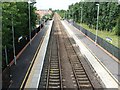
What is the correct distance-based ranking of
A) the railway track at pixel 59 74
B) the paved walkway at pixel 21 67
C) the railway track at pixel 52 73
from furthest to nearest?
the paved walkway at pixel 21 67, the railway track at pixel 52 73, the railway track at pixel 59 74

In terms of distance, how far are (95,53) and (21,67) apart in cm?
1209

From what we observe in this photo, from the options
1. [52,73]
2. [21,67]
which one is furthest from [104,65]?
[21,67]

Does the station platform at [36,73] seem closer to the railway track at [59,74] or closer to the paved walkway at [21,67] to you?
the railway track at [59,74]

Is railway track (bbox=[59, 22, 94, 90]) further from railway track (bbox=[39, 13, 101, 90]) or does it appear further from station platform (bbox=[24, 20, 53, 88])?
station platform (bbox=[24, 20, 53, 88])

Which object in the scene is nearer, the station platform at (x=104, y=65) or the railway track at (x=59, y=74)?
the railway track at (x=59, y=74)

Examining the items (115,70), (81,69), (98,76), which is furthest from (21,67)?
(115,70)

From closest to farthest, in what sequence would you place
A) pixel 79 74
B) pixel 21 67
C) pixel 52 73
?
pixel 79 74, pixel 52 73, pixel 21 67

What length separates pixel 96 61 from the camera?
27.8 m

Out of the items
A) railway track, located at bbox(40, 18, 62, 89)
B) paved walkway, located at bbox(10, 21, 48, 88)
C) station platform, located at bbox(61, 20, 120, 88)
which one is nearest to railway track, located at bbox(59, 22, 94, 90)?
station platform, located at bbox(61, 20, 120, 88)

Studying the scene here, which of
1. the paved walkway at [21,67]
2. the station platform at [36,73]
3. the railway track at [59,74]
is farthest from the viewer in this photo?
the paved walkway at [21,67]

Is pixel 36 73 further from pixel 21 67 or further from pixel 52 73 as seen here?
pixel 21 67

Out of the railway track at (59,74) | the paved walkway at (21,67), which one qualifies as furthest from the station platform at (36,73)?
the paved walkway at (21,67)

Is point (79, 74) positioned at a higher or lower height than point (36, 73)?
lower

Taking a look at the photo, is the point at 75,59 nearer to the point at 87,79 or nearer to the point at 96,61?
the point at 96,61
